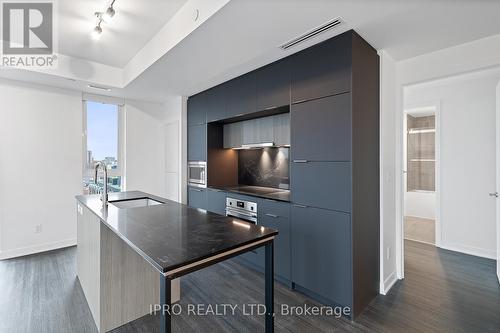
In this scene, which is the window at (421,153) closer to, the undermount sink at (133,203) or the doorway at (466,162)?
the doorway at (466,162)

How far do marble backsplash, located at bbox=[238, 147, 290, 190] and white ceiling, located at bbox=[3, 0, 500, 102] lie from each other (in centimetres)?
120

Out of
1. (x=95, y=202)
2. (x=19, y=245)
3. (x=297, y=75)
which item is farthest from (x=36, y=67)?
(x=297, y=75)

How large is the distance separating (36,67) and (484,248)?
6579mm

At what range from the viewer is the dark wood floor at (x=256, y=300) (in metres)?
1.98

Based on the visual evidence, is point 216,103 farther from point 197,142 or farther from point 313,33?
point 313,33

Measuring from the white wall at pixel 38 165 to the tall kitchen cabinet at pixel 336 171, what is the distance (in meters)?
3.66

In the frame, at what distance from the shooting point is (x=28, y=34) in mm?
2738

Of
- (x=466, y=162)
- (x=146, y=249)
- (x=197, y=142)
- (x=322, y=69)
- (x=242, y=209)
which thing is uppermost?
(x=322, y=69)

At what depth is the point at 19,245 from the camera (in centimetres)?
350

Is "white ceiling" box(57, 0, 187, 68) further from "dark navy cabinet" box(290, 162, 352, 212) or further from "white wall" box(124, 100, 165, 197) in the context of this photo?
"dark navy cabinet" box(290, 162, 352, 212)

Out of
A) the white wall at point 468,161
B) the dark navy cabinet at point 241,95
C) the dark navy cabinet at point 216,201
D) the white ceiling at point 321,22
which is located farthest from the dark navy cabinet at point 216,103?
the white wall at point 468,161

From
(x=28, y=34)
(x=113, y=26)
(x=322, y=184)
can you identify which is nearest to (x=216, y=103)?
(x=113, y=26)

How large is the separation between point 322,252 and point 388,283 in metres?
0.97

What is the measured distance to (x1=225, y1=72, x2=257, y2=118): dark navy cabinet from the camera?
3.06m
